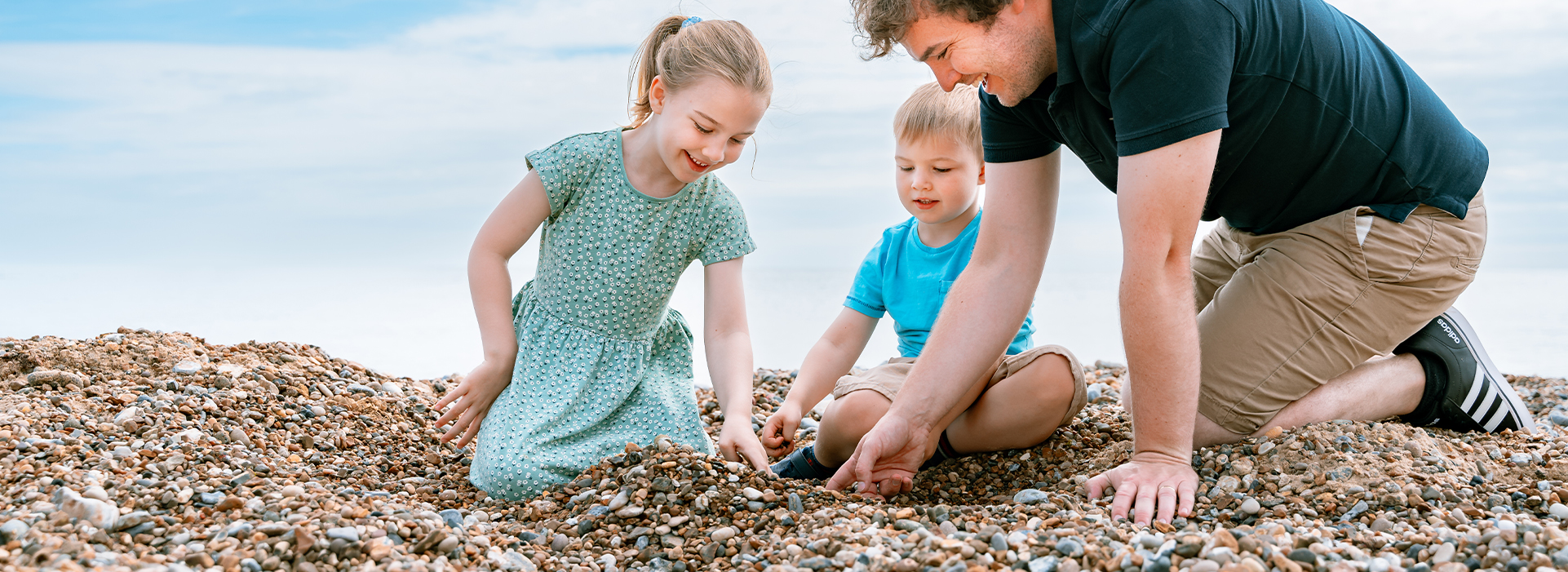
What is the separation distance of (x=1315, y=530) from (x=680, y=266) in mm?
2338

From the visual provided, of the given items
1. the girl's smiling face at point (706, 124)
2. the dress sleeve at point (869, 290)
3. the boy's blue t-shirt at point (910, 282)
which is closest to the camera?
the girl's smiling face at point (706, 124)

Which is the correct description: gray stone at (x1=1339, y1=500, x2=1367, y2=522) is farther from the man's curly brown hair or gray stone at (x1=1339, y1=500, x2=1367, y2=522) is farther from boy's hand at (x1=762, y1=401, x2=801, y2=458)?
boy's hand at (x1=762, y1=401, x2=801, y2=458)

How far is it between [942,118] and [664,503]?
1.79 meters

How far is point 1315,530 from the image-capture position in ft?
7.89

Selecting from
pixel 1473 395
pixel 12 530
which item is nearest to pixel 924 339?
pixel 1473 395

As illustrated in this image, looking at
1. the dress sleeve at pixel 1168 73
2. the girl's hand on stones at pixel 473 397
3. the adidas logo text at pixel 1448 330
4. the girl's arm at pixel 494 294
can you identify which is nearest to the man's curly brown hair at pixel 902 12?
the dress sleeve at pixel 1168 73

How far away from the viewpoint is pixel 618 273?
3.84 m

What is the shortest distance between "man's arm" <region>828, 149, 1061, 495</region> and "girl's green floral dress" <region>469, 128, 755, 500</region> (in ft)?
2.93

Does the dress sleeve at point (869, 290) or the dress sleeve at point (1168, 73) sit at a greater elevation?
the dress sleeve at point (1168, 73)

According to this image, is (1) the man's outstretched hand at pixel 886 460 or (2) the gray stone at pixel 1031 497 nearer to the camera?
(2) the gray stone at pixel 1031 497

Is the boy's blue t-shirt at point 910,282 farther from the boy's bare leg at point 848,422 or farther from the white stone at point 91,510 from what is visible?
the white stone at point 91,510

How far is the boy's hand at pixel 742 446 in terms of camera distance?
3.21 metres

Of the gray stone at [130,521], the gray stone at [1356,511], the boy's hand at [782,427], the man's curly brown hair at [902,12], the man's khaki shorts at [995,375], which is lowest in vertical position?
the gray stone at [1356,511]

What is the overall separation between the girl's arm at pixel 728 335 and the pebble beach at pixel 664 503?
1.79ft
